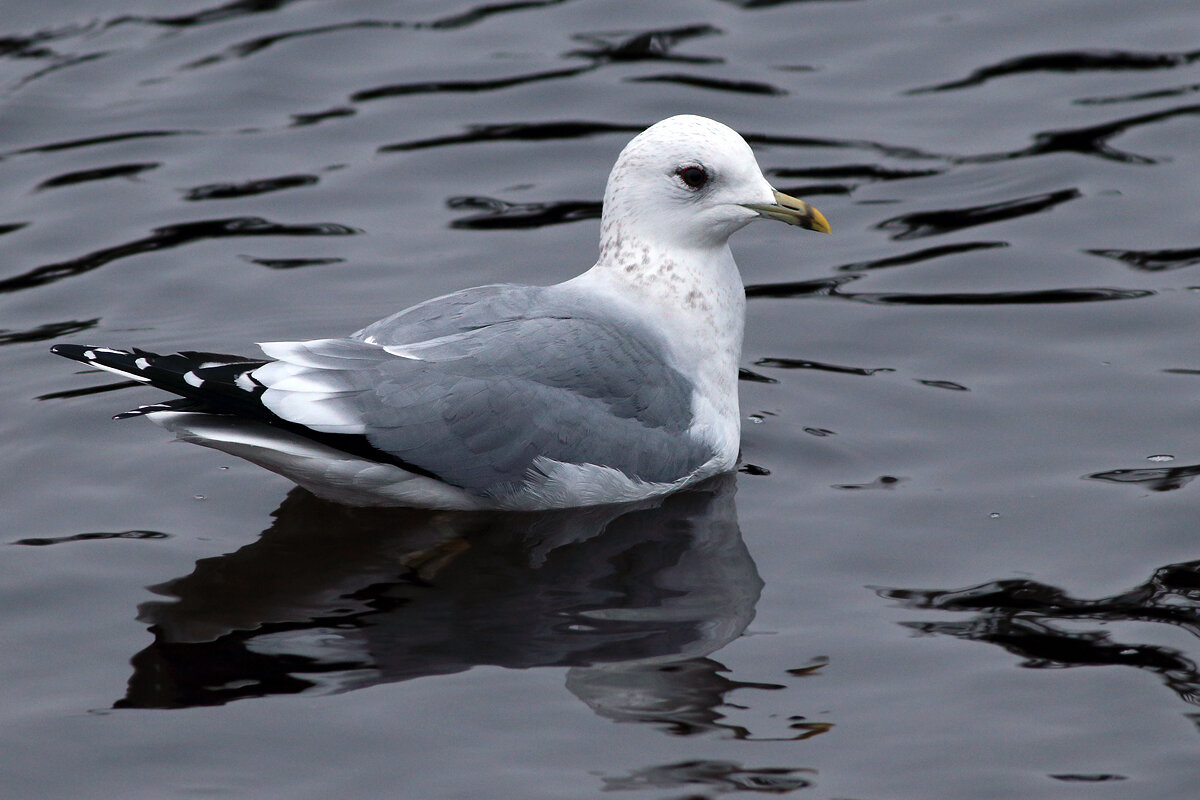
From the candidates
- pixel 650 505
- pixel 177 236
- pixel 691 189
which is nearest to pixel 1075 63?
pixel 691 189

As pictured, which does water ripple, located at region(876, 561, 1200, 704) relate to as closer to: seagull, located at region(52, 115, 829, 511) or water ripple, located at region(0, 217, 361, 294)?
seagull, located at region(52, 115, 829, 511)

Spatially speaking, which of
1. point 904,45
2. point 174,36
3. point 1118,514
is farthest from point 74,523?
point 904,45

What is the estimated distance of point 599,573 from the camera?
21.3 ft

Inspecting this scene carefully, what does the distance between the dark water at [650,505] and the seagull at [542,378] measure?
28cm

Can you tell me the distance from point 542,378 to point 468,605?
0.94 metres

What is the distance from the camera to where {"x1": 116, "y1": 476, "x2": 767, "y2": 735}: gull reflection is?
18.8 ft

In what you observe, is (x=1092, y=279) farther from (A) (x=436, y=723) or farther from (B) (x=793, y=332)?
(A) (x=436, y=723)

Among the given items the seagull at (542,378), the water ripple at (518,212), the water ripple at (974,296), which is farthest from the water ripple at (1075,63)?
the seagull at (542,378)

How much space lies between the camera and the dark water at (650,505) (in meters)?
5.43

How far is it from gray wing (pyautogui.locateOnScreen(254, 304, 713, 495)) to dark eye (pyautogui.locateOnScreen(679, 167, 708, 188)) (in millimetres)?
680

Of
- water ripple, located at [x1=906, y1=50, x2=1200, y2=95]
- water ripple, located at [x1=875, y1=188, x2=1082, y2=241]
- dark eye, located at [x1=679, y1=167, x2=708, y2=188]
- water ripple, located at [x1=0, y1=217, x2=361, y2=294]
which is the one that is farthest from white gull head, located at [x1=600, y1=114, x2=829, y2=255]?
water ripple, located at [x1=906, y1=50, x2=1200, y2=95]

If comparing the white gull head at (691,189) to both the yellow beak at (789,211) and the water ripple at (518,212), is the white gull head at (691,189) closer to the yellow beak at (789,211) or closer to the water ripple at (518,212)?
the yellow beak at (789,211)

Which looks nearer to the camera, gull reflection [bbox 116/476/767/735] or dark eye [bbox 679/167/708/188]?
gull reflection [bbox 116/476/767/735]

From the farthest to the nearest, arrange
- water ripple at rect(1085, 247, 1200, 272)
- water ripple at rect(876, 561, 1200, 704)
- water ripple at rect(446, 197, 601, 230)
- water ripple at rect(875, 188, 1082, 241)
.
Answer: water ripple at rect(446, 197, 601, 230) < water ripple at rect(875, 188, 1082, 241) < water ripple at rect(1085, 247, 1200, 272) < water ripple at rect(876, 561, 1200, 704)
